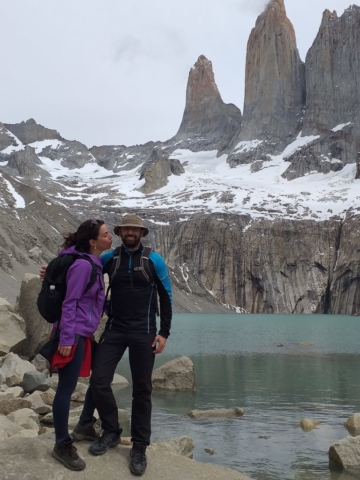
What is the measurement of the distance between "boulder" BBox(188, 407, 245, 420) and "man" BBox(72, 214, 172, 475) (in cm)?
844

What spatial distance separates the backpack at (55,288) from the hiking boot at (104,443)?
1667 mm

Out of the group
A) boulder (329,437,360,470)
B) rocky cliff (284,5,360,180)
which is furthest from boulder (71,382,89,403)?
rocky cliff (284,5,360,180)

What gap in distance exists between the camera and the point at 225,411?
15594 mm

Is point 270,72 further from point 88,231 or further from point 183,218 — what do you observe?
point 88,231

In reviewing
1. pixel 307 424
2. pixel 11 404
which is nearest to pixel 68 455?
pixel 11 404

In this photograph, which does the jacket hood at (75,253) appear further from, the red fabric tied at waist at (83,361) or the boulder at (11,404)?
the boulder at (11,404)

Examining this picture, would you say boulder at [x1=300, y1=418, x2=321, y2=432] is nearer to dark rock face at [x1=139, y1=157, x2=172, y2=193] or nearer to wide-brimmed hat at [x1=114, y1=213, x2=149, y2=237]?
wide-brimmed hat at [x1=114, y1=213, x2=149, y2=237]

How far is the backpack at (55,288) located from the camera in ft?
21.7

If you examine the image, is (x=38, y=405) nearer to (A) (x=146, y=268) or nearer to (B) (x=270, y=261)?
(A) (x=146, y=268)

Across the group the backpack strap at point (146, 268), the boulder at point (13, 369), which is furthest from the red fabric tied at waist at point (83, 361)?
the boulder at point (13, 369)

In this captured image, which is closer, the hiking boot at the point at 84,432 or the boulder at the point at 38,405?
the hiking boot at the point at 84,432

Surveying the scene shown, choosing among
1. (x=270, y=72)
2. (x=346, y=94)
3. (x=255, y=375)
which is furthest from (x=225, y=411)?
(x=270, y=72)

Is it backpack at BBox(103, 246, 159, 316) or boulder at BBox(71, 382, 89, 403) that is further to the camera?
boulder at BBox(71, 382, 89, 403)

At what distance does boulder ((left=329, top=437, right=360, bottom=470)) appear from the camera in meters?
10.5
